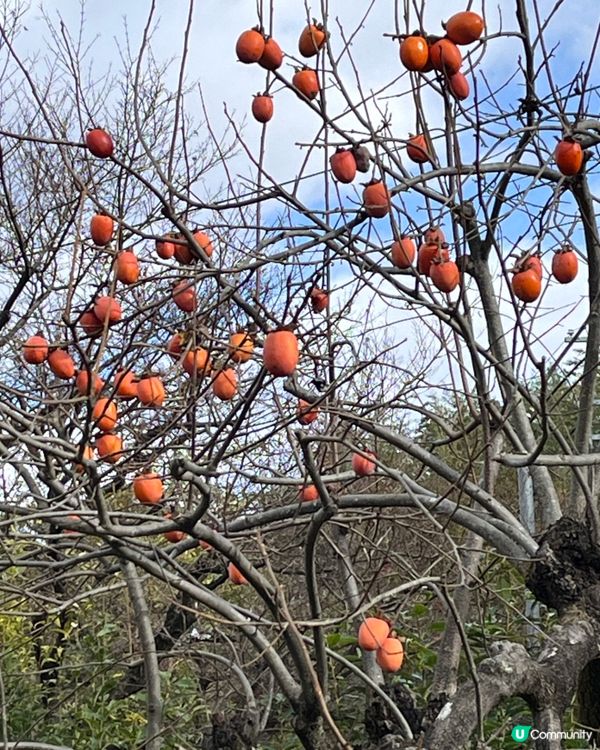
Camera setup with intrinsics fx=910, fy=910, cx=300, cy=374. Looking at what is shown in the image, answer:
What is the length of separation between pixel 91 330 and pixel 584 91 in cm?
152

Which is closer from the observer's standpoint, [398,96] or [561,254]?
[561,254]

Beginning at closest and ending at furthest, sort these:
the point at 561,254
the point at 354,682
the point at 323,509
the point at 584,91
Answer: the point at 323,509 < the point at 561,254 < the point at 584,91 < the point at 354,682

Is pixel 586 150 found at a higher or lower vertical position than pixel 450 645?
higher

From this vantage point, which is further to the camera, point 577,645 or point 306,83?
point 306,83

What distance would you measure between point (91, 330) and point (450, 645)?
141 cm

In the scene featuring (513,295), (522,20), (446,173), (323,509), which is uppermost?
(522,20)

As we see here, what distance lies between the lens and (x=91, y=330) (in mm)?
2215

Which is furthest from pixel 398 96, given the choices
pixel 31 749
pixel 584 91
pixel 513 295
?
pixel 31 749

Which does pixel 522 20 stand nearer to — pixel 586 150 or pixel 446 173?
pixel 586 150

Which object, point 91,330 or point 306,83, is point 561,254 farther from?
point 91,330

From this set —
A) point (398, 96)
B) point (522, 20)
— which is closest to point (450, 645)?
point (398, 96)

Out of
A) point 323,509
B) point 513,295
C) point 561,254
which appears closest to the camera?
point 323,509

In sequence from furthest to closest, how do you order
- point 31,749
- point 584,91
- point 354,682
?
point 354,682, point 31,749, point 584,91

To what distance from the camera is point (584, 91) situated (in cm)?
257
